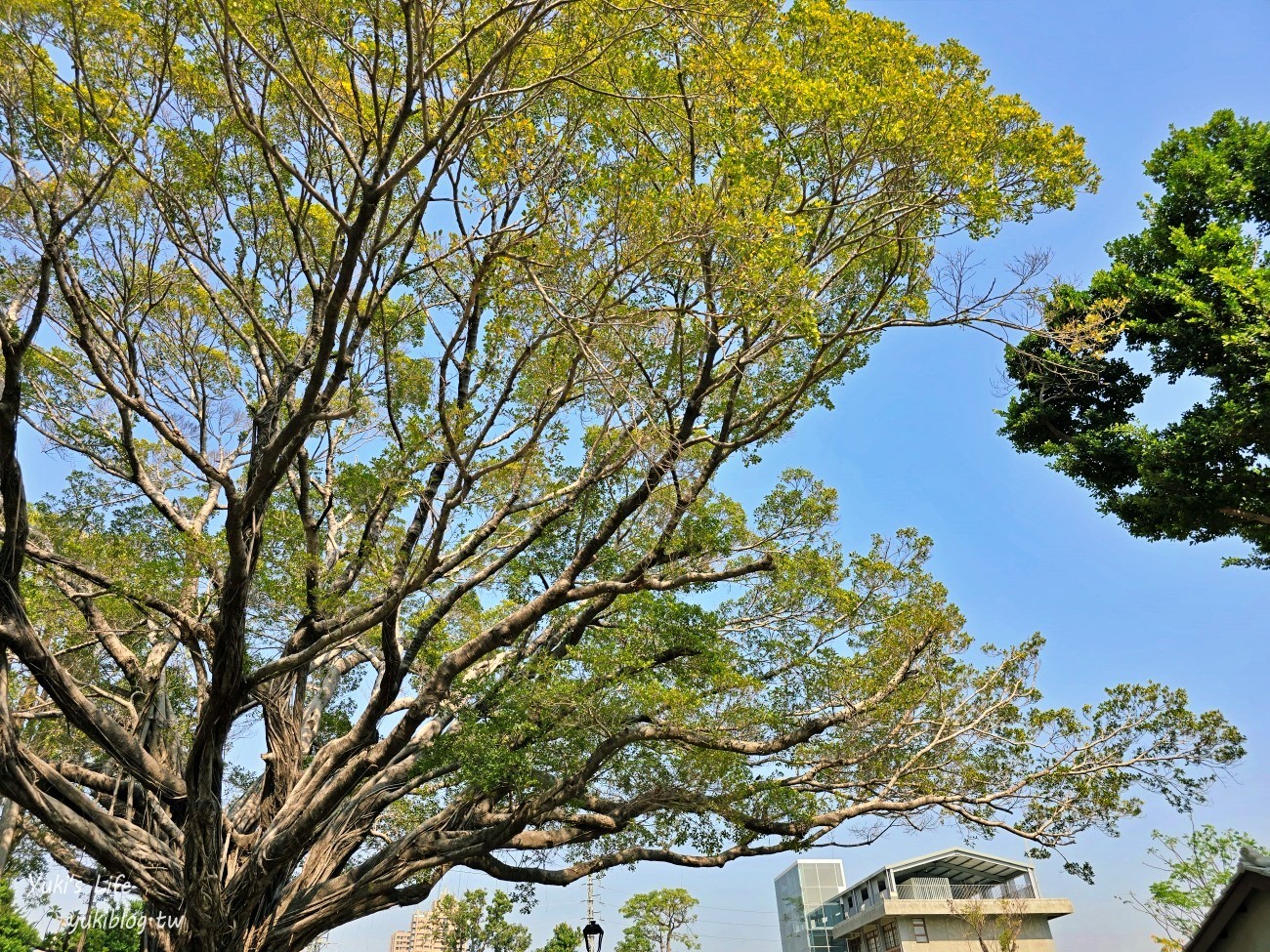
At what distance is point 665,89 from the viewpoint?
19.3 ft

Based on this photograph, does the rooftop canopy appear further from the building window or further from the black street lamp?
the black street lamp

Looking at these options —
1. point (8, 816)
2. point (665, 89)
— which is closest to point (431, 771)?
point (665, 89)

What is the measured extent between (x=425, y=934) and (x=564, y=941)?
779cm

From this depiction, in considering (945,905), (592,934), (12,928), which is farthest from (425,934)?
(592,934)

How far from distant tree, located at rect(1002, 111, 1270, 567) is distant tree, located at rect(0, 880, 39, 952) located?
20.3 meters

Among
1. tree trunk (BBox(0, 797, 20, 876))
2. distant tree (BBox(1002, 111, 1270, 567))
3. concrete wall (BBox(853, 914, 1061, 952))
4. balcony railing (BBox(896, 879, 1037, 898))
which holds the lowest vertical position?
concrete wall (BBox(853, 914, 1061, 952))

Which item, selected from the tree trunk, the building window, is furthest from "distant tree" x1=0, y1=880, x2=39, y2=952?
the building window

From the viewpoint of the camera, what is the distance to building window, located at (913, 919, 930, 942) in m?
20.8

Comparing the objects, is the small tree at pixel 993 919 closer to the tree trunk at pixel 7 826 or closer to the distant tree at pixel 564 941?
the distant tree at pixel 564 941

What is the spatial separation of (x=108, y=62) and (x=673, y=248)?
15.1ft

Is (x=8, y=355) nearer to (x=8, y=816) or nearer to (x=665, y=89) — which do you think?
(x=665, y=89)

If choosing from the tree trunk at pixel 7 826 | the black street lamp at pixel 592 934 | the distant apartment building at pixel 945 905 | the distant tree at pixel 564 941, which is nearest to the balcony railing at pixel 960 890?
the distant apartment building at pixel 945 905

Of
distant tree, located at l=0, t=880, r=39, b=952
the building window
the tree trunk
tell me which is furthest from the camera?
the building window

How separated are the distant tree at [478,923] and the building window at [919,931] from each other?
11.4 metres
